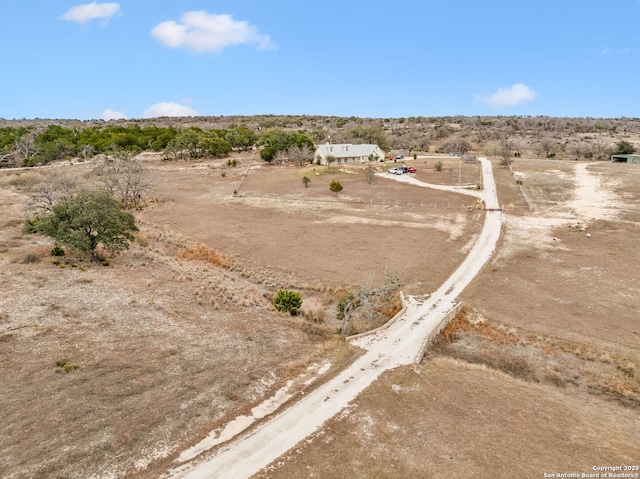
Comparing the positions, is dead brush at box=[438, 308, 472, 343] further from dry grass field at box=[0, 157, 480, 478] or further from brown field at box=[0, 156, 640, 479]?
dry grass field at box=[0, 157, 480, 478]

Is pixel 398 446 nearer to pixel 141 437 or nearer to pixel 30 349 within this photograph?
pixel 141 437

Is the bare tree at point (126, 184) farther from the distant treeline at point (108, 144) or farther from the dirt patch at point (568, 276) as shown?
the dirt patch at point (568, 276)

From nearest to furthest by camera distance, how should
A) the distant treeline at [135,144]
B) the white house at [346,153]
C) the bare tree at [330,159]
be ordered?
1. the bare tree at [330,159]
2. the white house at [346,153]
3. the distant treeline at [135,144]

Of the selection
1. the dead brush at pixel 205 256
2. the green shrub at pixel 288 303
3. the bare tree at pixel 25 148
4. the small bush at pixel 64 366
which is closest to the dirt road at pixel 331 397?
the green shrub at pixel 288 303

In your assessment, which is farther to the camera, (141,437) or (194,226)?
(194,226)

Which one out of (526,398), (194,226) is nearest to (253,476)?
(526,398)

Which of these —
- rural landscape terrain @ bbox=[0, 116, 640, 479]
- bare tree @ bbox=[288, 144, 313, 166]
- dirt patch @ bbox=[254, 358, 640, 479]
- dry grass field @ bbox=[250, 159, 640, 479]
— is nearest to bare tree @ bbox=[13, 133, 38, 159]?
rural landscape terrain @ bbox=[0, 116, 640, 479]
